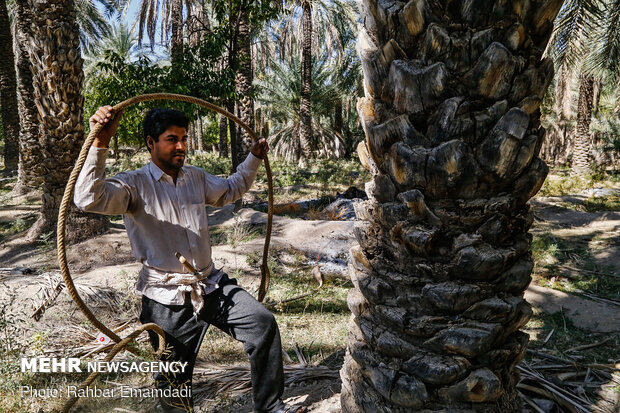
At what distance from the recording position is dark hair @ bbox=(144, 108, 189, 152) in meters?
2.67

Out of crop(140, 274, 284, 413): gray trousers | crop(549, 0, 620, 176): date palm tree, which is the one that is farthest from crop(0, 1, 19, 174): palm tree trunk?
crop(549, 0, 620, 176): date palm tree

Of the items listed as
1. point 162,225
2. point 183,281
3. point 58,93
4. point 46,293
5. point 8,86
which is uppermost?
point 8,86

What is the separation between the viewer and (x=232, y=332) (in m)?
2.80

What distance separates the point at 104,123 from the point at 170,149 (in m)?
0.46

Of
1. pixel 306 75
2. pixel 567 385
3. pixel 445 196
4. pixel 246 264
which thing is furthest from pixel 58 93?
pixel 306 75

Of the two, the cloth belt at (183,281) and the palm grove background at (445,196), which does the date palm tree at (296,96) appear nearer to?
the cloth belt at (183,281)

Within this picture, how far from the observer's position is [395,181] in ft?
6.03

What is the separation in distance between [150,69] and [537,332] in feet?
25.8

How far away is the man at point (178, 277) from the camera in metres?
2.69

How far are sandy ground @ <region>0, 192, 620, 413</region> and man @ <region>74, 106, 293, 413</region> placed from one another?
Result: 49 cm

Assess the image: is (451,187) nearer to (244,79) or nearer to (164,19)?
Answer: (244,79)

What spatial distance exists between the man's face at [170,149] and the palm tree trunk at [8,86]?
12440 millimetres

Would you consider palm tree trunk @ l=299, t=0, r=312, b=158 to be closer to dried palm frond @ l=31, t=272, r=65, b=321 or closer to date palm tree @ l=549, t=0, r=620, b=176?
date palm tree @ l=549, t=0, r=620, b=176

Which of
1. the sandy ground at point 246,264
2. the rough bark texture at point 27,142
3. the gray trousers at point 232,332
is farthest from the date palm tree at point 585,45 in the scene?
the rough bark texture at point 27,142
